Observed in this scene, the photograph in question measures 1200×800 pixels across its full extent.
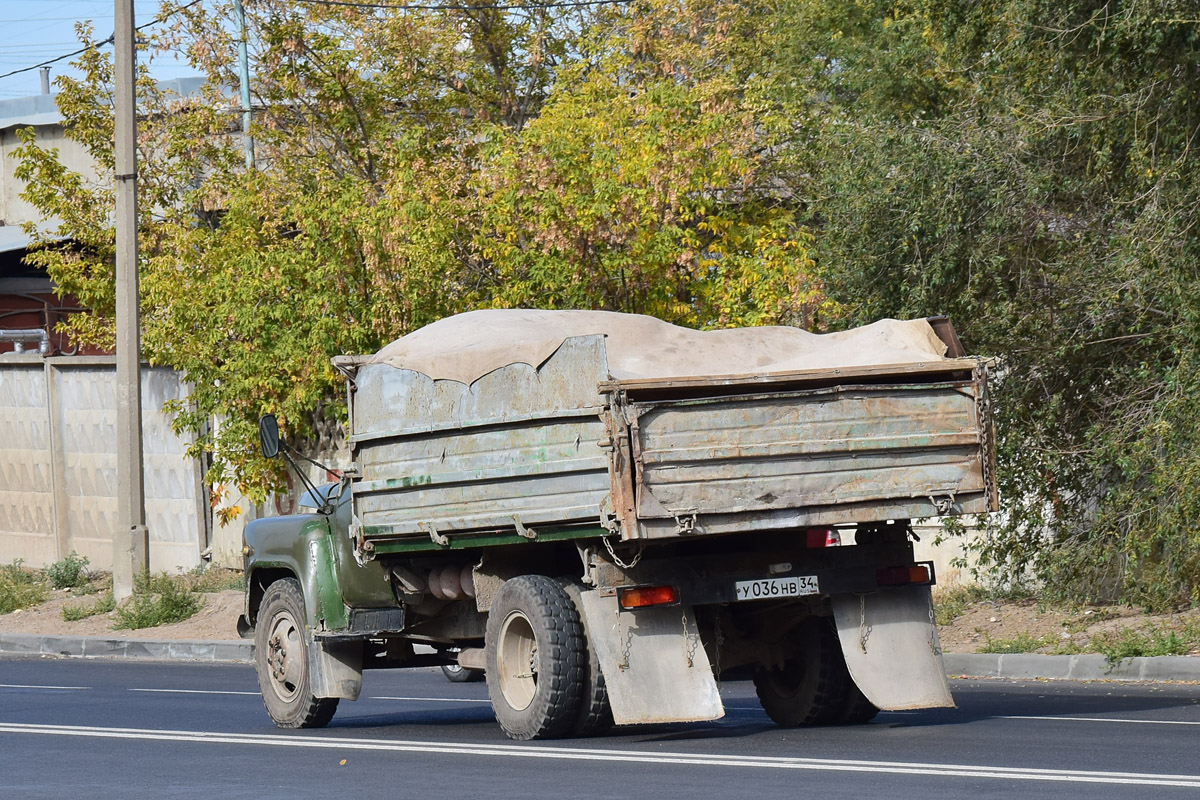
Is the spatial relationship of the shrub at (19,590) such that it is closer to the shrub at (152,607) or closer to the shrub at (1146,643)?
the shrub at (152,607)

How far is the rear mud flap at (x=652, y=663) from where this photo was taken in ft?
28.8

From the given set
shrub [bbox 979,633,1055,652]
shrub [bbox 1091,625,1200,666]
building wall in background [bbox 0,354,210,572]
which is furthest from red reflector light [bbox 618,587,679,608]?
building wall in background [bbox 0,354,210,572]

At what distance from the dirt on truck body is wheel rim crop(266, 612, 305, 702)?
297mm

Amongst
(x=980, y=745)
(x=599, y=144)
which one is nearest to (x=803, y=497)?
(x=980, y=745)

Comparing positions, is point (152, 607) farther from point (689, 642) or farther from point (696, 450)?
point (696, 450)

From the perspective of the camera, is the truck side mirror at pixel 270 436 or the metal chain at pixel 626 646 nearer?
the metal chain at pixel 626 646

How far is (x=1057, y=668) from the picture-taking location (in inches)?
521

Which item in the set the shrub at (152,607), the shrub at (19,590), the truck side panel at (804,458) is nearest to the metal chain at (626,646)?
the truck side panel at (804,458)

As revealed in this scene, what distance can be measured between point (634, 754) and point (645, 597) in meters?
0.79

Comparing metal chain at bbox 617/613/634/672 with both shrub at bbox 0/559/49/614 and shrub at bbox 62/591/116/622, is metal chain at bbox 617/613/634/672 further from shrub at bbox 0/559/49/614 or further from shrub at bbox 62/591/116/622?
shrub at bbox 0/559/49/614

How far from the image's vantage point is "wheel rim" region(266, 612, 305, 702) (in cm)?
1088

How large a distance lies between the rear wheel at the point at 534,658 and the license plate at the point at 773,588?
2.88 ft

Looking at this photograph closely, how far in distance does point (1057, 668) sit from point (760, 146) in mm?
8326

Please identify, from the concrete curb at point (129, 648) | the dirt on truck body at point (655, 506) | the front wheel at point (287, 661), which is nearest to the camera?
the dirt on truck body at point (655, 506)
